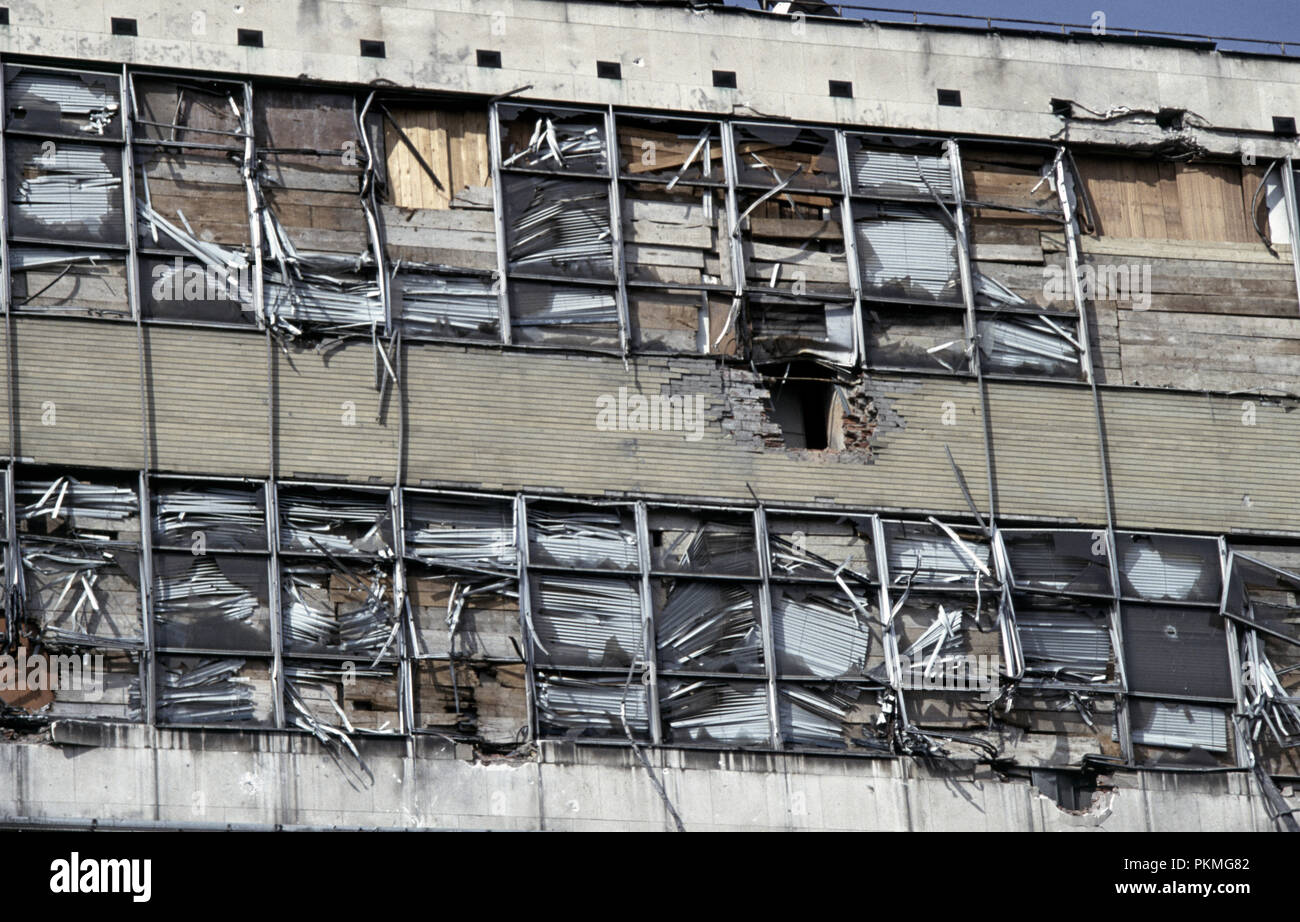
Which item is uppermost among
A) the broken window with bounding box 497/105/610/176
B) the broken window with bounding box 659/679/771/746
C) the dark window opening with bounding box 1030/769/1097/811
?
the broken window with bounding box 497/105/610/176

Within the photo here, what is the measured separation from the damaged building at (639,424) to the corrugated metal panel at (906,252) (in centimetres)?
5

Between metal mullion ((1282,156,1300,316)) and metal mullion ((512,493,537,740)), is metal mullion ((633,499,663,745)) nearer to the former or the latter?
metal mullion ((512,493,537,740))

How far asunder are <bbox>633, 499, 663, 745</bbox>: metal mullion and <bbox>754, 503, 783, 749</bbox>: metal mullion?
1.14m

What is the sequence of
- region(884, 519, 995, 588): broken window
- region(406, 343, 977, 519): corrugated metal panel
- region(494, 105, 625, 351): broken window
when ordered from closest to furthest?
region(406, 343, 977, 519): corrugated metal panel → region(884, 519, 995, 588): broken window → region(494, 105, 625, 351): broken window

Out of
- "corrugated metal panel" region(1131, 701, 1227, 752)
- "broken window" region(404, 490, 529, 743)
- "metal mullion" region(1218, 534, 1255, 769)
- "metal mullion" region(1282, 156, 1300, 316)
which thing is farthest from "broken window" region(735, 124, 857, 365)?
"metal mullion" region(1282, 156, 1300, 316)

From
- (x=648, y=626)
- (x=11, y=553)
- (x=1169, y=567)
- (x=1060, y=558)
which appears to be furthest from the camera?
(x=1169, y=567)

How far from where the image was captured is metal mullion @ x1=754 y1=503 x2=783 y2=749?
81.3 ft

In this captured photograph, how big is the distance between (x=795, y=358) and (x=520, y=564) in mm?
4052

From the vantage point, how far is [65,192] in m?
25.3

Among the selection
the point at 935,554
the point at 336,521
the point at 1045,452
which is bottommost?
the point at 935,554

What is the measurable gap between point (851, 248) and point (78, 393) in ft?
28.2

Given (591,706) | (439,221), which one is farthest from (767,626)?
(439,221)

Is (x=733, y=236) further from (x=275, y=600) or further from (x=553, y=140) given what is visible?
(x=275, y=600)
